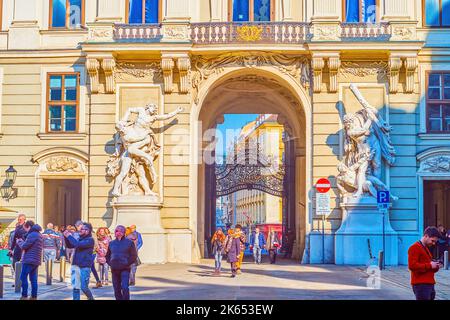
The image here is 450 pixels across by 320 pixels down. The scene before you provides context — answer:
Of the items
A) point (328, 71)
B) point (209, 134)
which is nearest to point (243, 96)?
point (209, 134)

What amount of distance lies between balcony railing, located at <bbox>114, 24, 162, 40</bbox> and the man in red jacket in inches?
747

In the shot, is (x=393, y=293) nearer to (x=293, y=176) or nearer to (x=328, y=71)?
(x=328, y=71)

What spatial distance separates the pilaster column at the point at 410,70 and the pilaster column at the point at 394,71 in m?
0.27

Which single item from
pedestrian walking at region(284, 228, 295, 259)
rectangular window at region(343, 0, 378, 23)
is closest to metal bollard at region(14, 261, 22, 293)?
rectangular window at region(343, 0, 378, 23)

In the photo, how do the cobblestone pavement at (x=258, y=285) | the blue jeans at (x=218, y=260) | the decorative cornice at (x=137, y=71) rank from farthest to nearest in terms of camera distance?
the decorative cornice at (x=137, y=71) → the blue jeans at (x=218, y=260) → the cobblestone pavement at (x=258, y=285)

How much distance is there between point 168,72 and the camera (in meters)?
30.5

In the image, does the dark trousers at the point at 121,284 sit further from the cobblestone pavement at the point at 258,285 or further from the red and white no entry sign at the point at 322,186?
the red and white no entry sign at the point at 322,186

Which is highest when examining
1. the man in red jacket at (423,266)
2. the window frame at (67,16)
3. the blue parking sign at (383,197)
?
the window frame at (67,16)

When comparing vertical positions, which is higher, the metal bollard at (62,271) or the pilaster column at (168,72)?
the pilaster column at (168,72)

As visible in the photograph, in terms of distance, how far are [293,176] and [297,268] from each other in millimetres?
9753

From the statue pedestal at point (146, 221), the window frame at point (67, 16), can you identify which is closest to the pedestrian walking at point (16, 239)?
the statue pedestal at point (146, 221)

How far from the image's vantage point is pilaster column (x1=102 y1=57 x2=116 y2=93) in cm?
A: 3034

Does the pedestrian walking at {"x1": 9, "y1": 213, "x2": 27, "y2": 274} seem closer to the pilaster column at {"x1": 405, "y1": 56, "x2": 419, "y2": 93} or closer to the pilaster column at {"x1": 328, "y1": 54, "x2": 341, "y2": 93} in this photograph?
the pilaster column at {"x1": 328, "y1": 54, "x2": 341, "y2": 93}

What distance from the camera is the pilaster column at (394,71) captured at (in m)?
29.8
